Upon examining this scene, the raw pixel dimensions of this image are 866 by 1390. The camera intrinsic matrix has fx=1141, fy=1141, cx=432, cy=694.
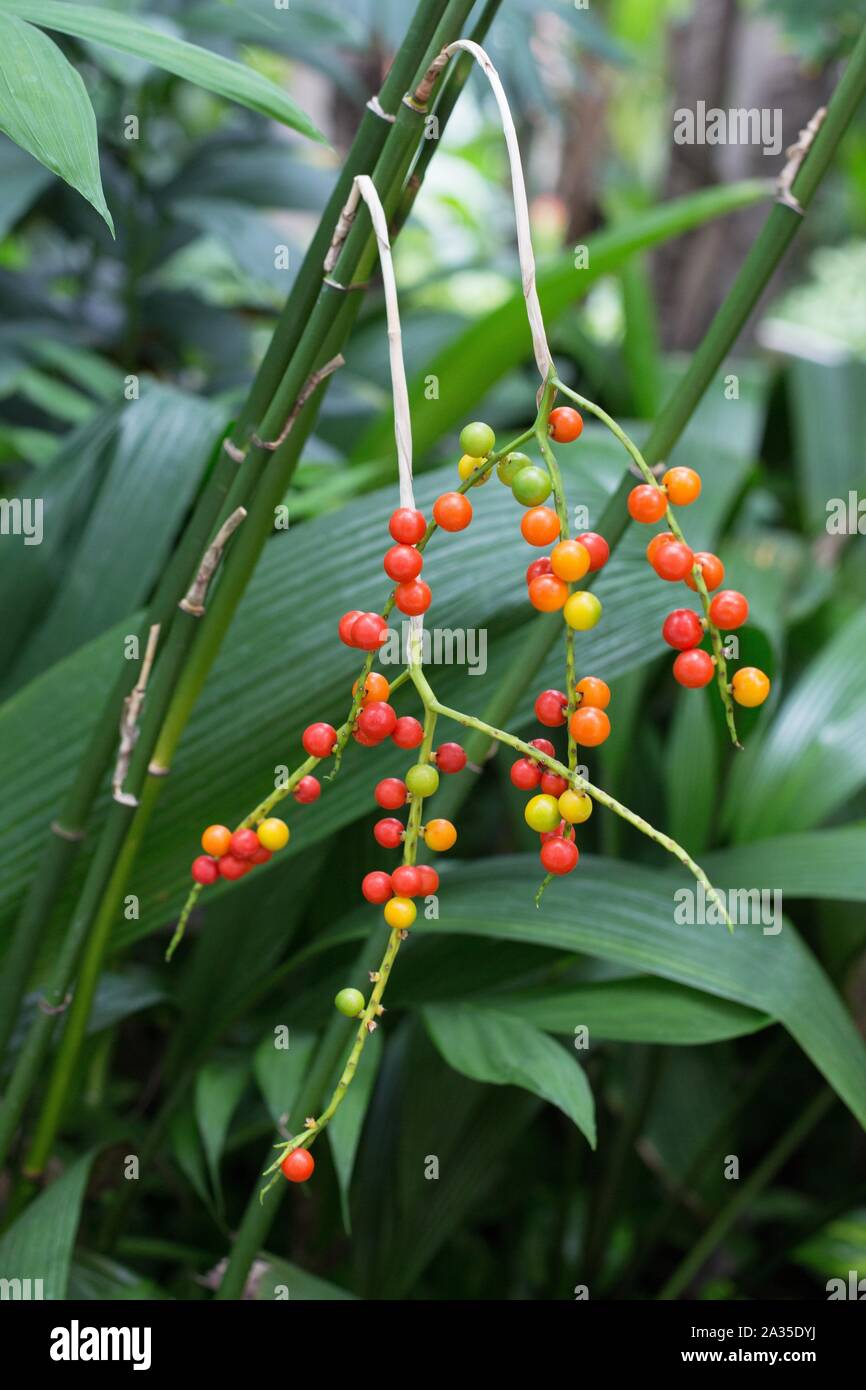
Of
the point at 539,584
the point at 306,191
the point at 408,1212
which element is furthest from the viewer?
the point at 306,191

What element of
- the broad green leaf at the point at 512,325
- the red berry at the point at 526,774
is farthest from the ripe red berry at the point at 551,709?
the broad green leaf at the point at 512,325

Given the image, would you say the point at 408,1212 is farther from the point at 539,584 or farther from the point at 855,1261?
the point at 539,584

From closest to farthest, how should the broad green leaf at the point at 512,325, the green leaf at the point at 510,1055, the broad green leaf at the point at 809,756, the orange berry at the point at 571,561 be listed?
the orange berry at the point at 571,561 < the green leaf at the point at 510,1055 < the broad green leaf at the point at 809,756 < the broad green leaf at the point at 512,325

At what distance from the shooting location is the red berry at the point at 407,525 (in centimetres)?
26

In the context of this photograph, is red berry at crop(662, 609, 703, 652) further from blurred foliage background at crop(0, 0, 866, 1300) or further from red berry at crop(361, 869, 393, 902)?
blurred foliage background at crop(0, 0, 866, 1300)

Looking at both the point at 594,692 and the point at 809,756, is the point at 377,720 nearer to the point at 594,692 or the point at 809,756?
the point at 594,692

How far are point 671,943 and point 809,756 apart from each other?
24 centimetres

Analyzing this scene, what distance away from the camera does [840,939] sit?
70 centimetres

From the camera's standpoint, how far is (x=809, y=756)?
0.71 metres

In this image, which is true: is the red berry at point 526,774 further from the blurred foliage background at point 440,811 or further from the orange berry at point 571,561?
the blurred foliage background at point 440,811

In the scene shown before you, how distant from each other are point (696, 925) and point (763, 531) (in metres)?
0.78

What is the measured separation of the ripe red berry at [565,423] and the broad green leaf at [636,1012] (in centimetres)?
32

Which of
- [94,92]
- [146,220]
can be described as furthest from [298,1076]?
[146,220]

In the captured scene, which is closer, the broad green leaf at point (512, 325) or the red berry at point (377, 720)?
the red berry at point (377, 720)
